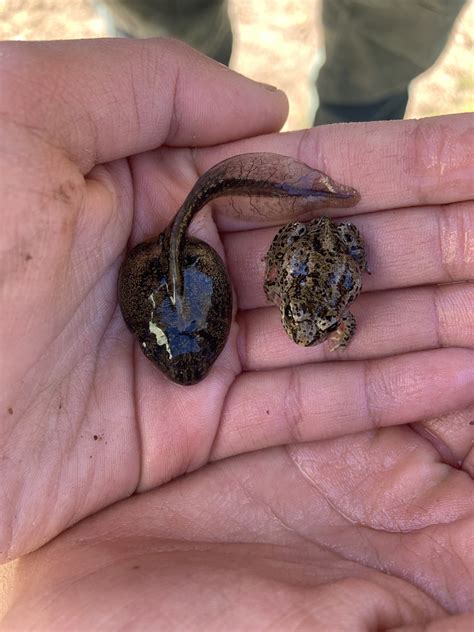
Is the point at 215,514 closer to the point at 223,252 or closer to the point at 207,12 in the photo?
the point at 223,252

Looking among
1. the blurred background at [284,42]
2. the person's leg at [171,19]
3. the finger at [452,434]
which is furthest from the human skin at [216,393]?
the blurred background at [284,42]

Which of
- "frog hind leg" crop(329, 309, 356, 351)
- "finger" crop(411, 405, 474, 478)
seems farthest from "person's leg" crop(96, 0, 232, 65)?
"finger" crop(411, 405, 474, 478)

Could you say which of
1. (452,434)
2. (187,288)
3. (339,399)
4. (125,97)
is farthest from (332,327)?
(125,97)

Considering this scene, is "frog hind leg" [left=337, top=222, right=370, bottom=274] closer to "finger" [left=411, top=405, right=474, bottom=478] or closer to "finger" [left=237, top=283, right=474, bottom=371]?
"finger" [left=237, top=283, right=474, bottom=371]

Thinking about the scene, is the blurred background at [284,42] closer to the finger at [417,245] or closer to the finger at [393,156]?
the finger at [393,156]

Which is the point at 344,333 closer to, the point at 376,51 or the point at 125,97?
the point at 125,97

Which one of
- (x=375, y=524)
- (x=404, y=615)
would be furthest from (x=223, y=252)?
(x=404, y=615)
